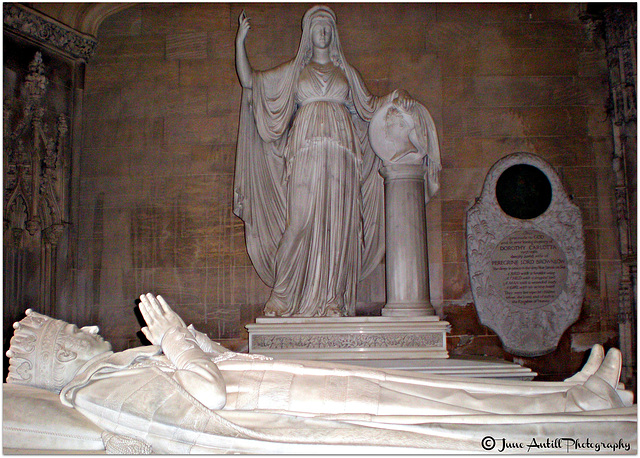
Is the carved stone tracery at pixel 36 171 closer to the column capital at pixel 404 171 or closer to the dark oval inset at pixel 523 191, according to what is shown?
the column capital at pixel 404 171

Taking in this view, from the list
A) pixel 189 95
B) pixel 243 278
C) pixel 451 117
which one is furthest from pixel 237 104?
pixel 451 117

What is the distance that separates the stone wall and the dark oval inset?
0.23m

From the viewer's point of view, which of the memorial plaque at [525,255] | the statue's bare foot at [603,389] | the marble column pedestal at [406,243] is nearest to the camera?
the statue's bare foot at [603,389]

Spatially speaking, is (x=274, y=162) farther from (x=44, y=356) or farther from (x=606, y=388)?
(x=606, y=388)

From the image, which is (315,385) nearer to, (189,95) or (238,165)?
(238,165)

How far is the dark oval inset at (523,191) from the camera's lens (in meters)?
6.32

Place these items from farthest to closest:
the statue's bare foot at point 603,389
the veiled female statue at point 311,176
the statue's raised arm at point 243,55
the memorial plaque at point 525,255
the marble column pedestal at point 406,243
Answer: the memorial plaque at point 525,255
the statue's raised arm at point 243,55
the veiled female statue at point 311,176
the marble column pedestal at point 406,243
the statue's bare foot at point 603,389

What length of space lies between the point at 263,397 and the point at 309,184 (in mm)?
2938

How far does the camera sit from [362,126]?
5.87 meters

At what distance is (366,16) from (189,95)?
2217mm

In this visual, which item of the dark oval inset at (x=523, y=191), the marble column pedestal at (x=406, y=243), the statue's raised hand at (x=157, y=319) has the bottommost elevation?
the statue's raised hand at (x=157, y=319)

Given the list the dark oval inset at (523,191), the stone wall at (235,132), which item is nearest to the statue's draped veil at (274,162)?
the stone wall at (235,132)

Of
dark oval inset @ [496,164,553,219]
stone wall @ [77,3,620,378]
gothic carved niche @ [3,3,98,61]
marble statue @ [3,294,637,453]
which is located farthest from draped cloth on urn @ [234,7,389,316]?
marble statue @ [3,294,637,453]

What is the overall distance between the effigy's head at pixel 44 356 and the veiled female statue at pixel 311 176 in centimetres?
248
